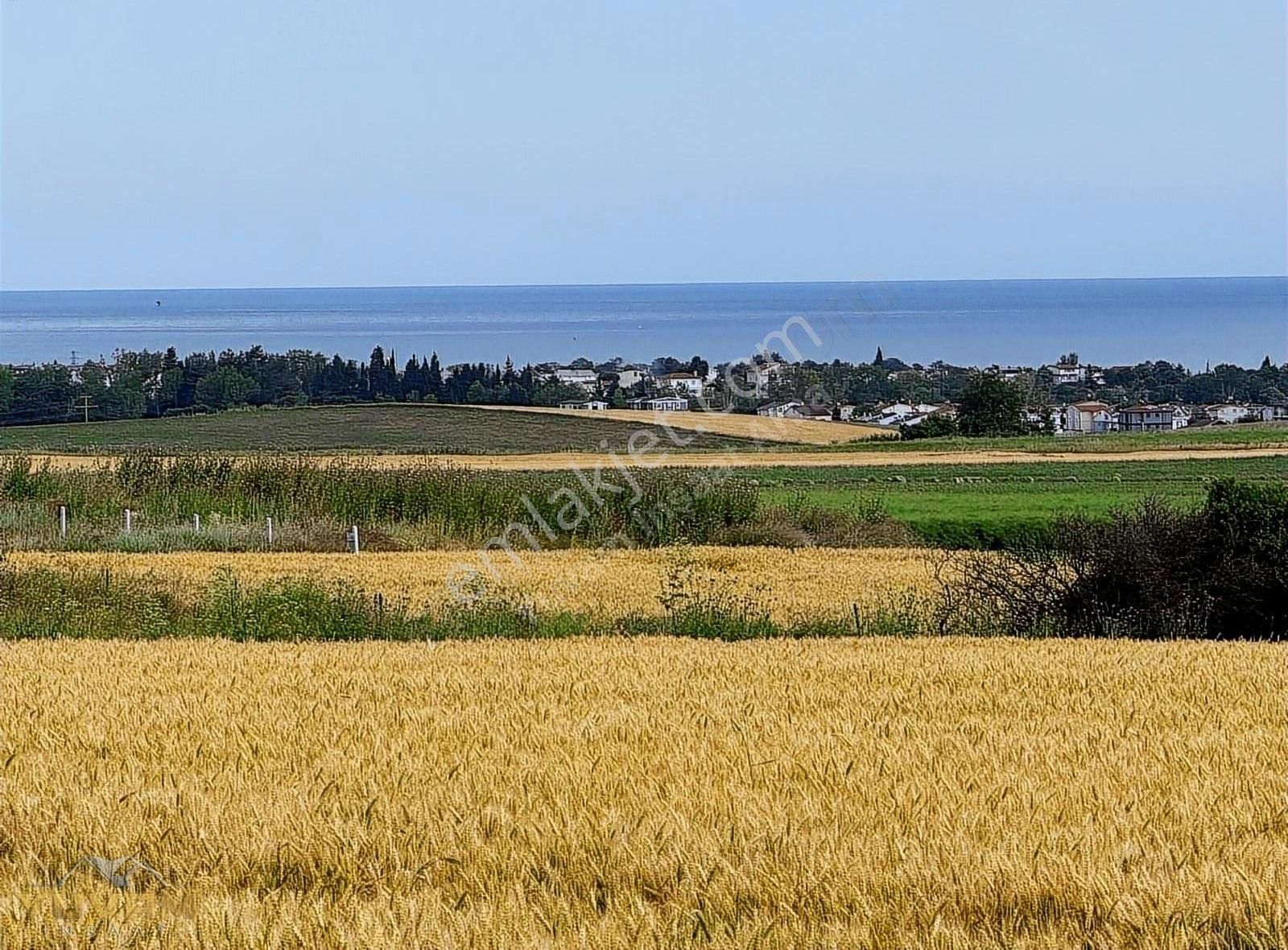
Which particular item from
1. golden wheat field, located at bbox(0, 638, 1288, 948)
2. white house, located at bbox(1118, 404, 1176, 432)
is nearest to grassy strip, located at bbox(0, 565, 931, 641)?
golden wheat field, located at bbox(0, 638, 1288, 948)

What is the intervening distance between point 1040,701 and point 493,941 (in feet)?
18.8

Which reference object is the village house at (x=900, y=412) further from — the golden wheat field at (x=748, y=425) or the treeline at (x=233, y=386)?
the treeline at (x=233, y=386)

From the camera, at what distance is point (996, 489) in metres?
42.7

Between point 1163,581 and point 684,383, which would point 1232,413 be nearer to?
point 684,383

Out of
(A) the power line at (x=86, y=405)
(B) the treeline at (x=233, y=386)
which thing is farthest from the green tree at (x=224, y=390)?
(A) the power line at (x=86, y=405)

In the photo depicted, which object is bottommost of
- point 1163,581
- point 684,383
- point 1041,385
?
point 1163,581

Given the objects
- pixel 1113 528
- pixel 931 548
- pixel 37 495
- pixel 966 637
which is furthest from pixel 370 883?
pixel 37 495

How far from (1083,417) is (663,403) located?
26.8 meters

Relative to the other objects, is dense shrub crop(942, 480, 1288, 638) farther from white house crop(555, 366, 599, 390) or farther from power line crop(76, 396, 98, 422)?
white house crop(555, 366, 599, 390)

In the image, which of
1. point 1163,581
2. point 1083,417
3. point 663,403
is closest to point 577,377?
point 663,403

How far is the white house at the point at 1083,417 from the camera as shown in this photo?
83.1 m

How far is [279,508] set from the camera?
99.7ft

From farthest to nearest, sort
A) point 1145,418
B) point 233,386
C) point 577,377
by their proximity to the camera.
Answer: point 577,377 → point 1145,418 → point 233,386

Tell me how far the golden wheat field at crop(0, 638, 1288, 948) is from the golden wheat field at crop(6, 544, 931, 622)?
6.36 meters
